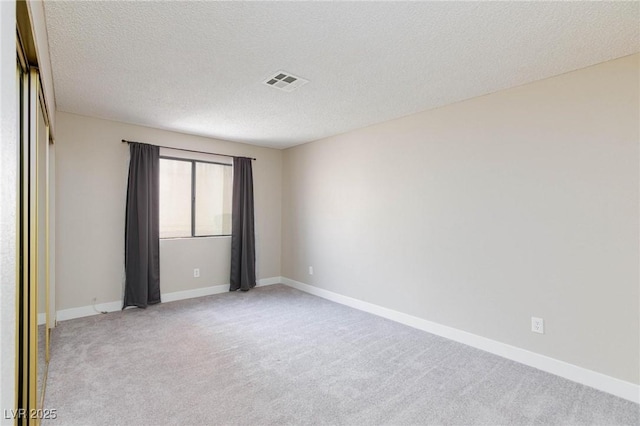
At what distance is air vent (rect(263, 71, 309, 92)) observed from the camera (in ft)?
8.94

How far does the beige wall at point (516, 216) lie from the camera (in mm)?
2405

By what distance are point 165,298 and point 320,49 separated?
12.9 feet

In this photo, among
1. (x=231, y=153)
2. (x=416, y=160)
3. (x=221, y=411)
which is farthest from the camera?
(x=231, y=153)

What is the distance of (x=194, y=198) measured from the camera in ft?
16.3

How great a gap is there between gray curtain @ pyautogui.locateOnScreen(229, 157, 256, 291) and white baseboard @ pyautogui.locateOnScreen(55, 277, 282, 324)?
271mm

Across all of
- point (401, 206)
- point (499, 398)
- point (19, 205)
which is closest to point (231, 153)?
point (401, 206)

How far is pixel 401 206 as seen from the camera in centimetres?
387

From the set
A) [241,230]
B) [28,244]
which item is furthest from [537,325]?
[241,230]

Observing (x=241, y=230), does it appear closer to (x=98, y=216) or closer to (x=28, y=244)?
(x=98, y=216)

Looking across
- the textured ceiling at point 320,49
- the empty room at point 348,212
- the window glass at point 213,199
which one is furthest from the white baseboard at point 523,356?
the window glass at point 213,199

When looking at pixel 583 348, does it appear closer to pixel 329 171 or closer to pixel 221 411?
pixel 221 411

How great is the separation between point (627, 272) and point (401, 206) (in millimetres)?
2034

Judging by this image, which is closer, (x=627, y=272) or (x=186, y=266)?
(x=627, y=272)

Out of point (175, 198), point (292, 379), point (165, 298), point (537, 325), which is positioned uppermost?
point (175, 198)
